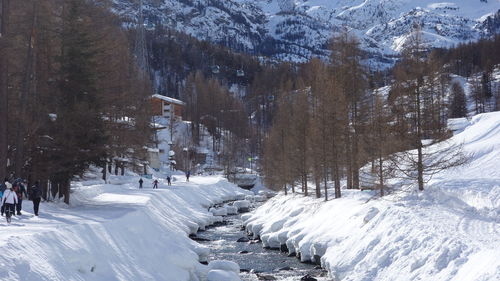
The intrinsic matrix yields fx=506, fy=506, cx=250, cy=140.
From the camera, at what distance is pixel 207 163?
93.1 metres

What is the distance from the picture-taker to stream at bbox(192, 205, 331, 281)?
69.5 feet

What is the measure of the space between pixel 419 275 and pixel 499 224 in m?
4.12

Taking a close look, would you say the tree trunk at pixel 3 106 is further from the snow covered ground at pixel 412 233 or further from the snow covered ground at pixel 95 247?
the snow covered ground at pixel 412 233

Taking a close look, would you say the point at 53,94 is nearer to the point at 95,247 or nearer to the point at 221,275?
the point at 95,247

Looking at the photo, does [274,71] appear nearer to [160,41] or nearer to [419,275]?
[160,41]

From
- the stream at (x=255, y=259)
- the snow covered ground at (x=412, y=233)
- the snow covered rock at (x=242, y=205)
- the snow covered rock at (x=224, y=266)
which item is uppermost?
the snow covered ground at (x=412, y=233)

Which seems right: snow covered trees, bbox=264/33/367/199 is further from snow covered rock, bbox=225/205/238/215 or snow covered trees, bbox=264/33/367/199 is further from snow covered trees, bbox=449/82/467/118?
snow covered trees, bbox=449/82/467/118

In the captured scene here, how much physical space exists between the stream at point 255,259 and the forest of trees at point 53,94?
8.20 m

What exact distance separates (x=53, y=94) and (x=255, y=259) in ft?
45.1

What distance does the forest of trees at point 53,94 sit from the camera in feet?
81.4

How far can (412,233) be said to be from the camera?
17047mm

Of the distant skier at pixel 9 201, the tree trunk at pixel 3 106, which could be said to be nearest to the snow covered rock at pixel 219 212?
the tree trunk at pixel 3 106

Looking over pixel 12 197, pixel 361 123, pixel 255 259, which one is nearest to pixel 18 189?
pixel 12 197

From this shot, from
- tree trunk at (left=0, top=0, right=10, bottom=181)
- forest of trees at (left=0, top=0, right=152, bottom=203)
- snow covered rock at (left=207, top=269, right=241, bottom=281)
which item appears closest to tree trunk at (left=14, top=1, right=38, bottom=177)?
forest of trees at (left=0, top=0, right=152, bottom=203)
